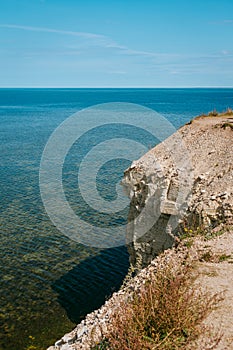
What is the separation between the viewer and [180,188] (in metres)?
19.5

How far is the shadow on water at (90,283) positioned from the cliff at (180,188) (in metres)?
2.49

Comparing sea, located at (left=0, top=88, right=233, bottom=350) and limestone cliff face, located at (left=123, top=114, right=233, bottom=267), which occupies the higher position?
limestone cliff face, located at (left=123, top=114, right=233, bottom=267)

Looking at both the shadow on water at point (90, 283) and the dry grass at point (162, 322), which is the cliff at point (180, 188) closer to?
the shadow on water at point (90, 283)

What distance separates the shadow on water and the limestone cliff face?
7.98 ft

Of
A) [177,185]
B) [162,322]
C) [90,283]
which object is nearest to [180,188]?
[177,185]

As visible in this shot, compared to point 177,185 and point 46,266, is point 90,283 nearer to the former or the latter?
point 46,266

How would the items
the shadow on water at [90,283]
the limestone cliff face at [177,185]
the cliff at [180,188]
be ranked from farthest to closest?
the shadow on water at [90,283]
the limestone cliff face at [177,185]
the cliff at [180,188]

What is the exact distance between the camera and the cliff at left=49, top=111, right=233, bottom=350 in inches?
665

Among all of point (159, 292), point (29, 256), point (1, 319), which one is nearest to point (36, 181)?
point (29, 256)

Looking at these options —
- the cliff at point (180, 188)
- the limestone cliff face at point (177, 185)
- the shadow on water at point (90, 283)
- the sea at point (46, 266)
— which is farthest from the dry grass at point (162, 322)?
the shadow on water at point (90, 283)

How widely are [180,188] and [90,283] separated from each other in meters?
8.16


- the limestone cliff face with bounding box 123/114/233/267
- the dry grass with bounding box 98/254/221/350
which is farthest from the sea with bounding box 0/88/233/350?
the limestone cliff face with bounding box 123/114/233/267

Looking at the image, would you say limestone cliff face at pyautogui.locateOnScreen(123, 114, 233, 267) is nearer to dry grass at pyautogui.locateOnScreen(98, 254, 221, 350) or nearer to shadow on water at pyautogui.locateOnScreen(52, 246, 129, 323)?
shadow on water at pyautogui.locateOnScreen(52, 246, 129, 323)

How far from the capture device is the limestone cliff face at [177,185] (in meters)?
17.9
